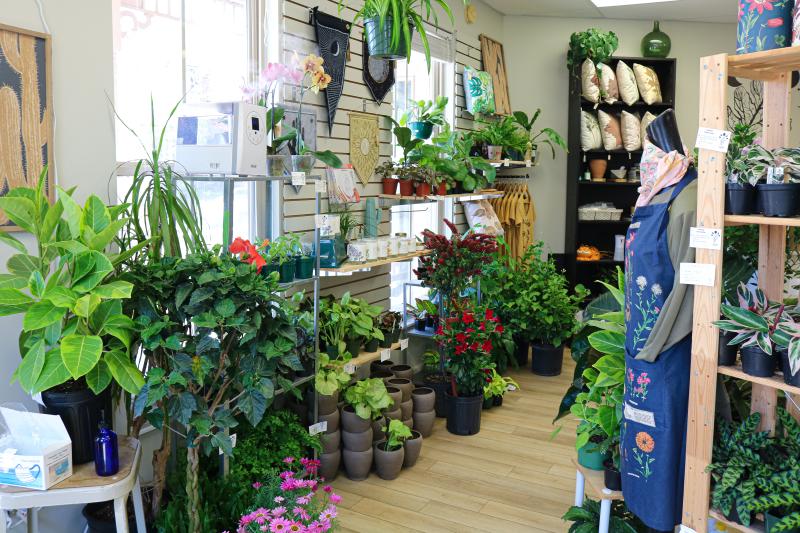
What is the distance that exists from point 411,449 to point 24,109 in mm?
2488

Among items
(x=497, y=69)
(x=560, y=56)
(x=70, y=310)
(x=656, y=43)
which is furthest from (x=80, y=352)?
(x=656, y=43)

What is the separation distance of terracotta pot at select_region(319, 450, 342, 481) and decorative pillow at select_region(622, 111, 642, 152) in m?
4.14

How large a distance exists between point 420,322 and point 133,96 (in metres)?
2.57

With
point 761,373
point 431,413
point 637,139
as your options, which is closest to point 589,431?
point 761,373

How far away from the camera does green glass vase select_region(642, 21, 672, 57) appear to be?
6527 millimetres

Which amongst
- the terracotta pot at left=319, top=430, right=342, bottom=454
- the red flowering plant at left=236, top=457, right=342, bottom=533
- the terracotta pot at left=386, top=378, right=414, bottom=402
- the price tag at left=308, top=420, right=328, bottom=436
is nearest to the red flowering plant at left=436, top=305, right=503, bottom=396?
the terracotta pot at left=386, top=378, right=414, bottom=402

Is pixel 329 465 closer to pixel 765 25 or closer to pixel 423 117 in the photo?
pixel 423 117

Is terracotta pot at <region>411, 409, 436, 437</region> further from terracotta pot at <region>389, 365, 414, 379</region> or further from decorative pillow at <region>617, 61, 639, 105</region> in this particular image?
decorative pillow at <region>617, 61, 639, 105</region>

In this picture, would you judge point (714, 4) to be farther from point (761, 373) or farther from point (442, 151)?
point (761, 373)

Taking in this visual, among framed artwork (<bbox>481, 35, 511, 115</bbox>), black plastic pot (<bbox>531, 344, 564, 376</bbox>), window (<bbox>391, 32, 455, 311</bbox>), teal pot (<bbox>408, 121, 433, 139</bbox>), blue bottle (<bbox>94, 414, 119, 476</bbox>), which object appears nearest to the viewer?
blue bottle (<bbox>94, 414, 119, 476</bbox>)

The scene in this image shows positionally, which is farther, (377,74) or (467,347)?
(377,74)

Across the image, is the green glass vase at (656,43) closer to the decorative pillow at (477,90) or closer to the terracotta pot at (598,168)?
the terracotta pot at (598,168)

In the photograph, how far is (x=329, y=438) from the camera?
12.0 feet

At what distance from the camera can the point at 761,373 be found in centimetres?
228
